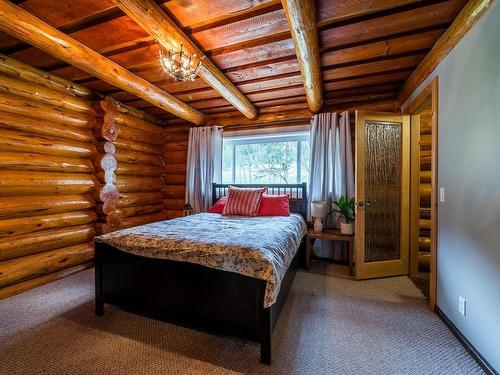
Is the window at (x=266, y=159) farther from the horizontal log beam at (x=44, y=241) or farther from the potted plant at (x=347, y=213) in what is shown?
the horizontal log beam at (x=44, y=241)

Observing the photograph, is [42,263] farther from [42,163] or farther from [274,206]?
[274,206]

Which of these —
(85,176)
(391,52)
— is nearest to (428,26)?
(391,52)

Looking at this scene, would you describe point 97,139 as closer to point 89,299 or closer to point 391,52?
point 89,299

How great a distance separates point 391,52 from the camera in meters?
2.37

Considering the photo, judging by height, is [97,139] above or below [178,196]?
above

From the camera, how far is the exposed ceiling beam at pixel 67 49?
183 centimetres

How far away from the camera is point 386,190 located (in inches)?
122

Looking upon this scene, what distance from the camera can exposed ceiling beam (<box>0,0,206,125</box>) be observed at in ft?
6.01

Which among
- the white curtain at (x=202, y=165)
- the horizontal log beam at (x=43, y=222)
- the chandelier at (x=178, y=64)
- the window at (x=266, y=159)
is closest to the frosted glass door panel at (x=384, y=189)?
the window at (x=266, y=159)

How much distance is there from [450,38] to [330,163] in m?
1.95

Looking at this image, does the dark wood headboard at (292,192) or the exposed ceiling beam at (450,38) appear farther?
the dark wood headboard at (292,192)

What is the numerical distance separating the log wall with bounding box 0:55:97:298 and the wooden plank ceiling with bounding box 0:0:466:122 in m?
0.32

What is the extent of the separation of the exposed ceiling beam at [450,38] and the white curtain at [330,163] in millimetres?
1013

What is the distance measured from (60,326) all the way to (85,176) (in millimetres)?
2027
